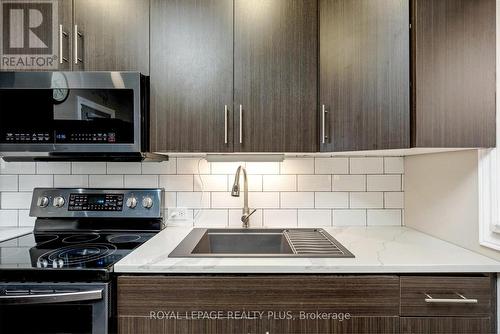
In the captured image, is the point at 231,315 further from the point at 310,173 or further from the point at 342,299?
the point at 310,173

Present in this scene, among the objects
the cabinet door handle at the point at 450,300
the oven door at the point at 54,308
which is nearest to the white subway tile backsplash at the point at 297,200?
the cabinet door handle at the point at 450,300

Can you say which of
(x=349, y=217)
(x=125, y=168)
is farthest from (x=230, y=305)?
(x=125, y=168)

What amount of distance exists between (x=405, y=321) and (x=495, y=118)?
0.78 meters

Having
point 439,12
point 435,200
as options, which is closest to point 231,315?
point 435,200

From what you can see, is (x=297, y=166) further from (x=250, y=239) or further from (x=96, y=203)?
(x=96, y=203)

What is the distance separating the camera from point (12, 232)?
1.62m

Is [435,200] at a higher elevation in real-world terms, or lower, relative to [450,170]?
lower

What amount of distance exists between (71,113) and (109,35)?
39 centimetres

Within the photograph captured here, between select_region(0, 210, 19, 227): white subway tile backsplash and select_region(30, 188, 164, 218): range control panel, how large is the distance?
17 cm

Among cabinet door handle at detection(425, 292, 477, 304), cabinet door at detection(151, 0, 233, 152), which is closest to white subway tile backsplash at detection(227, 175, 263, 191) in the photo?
cabinet door at detection(151, 0, 233, 152)

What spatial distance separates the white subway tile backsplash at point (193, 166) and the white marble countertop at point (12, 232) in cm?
87

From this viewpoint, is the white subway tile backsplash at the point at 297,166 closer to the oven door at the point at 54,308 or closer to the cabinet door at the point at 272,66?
the cabinet door at the point at 272,66

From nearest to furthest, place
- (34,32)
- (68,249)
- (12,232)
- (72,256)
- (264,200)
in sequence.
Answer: (72,256) < (68,249) < (34,32) < (12,232) < (264,200)

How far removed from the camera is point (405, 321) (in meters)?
1.05
